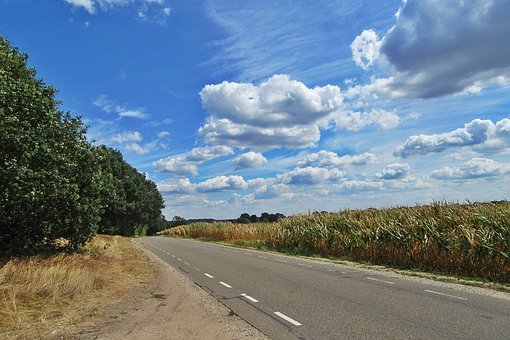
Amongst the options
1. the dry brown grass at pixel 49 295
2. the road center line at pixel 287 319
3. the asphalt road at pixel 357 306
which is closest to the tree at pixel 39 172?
the dry brown grass at pixel 49 295

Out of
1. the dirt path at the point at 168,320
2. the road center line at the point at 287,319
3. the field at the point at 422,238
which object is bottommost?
the dirt path at the point at 168,320

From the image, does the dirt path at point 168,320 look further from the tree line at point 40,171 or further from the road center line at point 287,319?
the tree line at point 40,171

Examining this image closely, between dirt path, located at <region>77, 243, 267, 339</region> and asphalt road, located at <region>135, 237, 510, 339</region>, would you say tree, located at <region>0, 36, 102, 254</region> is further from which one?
asphalt road, located at <region>135, 237, 510, 339</region>

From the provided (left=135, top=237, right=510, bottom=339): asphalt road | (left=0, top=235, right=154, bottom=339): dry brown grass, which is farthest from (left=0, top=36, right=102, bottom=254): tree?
(left=135, top=237, right=510, bottom=339): asphalt road

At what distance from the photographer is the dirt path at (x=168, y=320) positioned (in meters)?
7.00

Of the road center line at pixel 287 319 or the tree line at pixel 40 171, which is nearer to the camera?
the road center line at pixel 287 319

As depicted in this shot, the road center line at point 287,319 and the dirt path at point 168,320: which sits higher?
the road center line at point 287,319

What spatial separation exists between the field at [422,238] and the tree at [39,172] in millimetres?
12049

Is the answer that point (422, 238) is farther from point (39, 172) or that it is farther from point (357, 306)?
point (39, 172)

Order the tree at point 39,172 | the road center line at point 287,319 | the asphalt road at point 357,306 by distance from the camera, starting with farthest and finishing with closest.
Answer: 1. the tree at point 39,172
2. the road center line at point 287,319
3. the asphalt road at point 357,306

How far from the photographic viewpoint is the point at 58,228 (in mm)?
14836

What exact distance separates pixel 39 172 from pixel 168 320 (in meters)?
6.94

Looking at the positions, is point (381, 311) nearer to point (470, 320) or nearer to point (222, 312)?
point (470, 320)

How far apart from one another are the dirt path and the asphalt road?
1.33 feet
